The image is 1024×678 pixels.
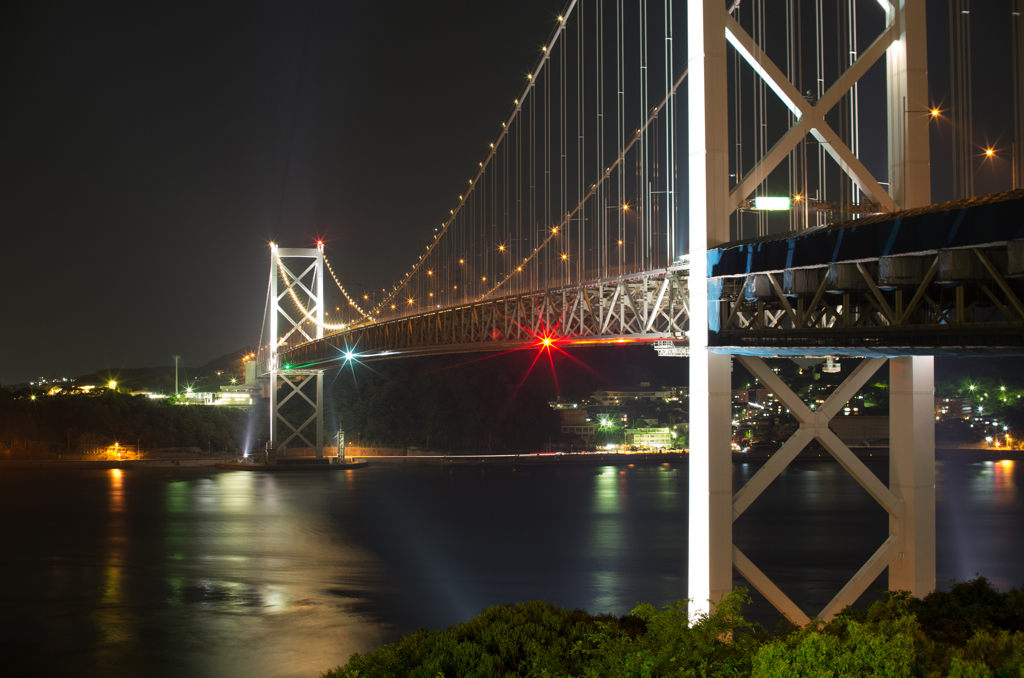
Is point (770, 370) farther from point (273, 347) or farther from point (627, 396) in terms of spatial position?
point (627, 396)

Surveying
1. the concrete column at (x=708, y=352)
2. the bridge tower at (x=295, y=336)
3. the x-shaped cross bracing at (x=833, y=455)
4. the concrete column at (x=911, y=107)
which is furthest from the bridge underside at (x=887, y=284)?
the bridge tower at (x=295, y=336)

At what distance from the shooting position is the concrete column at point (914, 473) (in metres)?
5.26

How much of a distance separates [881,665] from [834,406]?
215cm

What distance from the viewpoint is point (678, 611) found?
177 inches

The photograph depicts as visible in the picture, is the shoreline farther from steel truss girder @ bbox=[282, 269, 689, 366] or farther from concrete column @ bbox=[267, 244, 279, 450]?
steel truss girder @ bbox=[282, 269, 689, 366]

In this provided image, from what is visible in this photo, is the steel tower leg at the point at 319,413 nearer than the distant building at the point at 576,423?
A: Yes

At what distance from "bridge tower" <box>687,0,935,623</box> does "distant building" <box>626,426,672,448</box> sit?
5291cm

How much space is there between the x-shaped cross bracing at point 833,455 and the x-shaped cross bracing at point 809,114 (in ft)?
3.31

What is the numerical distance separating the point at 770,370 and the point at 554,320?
15.9 metres

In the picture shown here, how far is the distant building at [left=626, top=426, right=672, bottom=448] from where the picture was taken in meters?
58.4

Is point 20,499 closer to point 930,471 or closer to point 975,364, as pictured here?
point 930,471

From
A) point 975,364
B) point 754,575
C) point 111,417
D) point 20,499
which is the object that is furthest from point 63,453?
point 975,364

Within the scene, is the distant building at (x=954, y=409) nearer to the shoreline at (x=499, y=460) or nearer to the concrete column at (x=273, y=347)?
the shoreline at (x=499, y=460)

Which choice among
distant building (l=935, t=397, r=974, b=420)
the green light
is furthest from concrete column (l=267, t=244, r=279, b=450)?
distant building (l=935, t=397, r=974, b=420)
